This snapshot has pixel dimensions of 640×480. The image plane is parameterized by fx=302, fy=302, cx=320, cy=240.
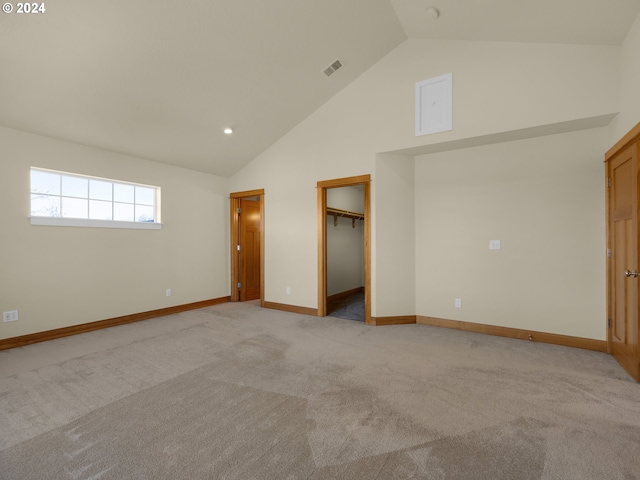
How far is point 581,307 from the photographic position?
3.31 m

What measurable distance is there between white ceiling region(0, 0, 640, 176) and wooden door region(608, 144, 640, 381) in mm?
1224

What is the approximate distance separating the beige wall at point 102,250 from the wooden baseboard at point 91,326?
0.06m

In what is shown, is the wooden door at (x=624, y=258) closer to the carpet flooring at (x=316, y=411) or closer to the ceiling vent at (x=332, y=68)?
the carpet flooring at (x=316, y=411)

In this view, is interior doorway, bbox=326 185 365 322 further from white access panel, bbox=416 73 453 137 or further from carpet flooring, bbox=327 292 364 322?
white access panel, bbox=416 73 453 137

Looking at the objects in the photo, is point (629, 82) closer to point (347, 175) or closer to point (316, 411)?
point (347, 175)

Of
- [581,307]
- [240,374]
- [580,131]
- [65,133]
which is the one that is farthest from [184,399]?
[580,131]

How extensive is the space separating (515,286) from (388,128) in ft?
8.37

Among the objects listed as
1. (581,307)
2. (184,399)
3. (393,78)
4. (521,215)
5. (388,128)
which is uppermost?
(393,78)

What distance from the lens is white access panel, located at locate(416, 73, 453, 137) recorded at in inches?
142

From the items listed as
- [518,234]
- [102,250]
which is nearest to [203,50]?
[102,250]

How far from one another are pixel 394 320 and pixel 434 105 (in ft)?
9.34

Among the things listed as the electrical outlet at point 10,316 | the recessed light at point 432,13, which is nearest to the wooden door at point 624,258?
the recessed light at point 432,13

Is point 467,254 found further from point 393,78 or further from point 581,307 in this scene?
point 393,78

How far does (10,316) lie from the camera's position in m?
3.37
